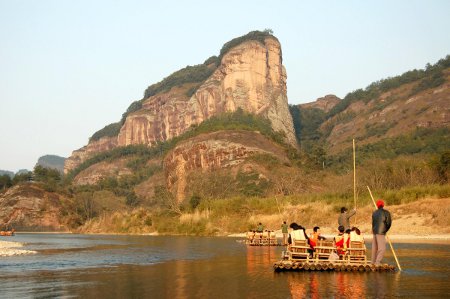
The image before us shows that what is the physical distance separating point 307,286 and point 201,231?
55.6 meters

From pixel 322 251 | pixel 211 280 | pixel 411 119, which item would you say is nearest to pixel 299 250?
pixel 322 251

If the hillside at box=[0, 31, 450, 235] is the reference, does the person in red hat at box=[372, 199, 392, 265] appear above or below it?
below

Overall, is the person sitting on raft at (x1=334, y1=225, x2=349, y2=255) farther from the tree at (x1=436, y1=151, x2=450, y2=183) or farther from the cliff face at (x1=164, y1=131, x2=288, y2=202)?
the cliff face at (x1=164, y1=131, x2=288, y2=202)

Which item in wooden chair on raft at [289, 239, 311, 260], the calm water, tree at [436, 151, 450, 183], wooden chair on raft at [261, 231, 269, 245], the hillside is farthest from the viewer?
tree at [436, 151, 450, 183]

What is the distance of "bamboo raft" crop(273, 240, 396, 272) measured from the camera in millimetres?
25516

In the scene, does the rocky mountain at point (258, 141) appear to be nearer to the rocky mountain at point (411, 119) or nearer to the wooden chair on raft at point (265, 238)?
the rocky mountain at point (411, 119)

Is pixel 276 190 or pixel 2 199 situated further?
pixel 2 199

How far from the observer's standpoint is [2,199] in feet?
468

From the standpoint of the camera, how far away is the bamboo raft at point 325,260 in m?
25.5

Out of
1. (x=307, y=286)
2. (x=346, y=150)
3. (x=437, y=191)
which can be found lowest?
(x=307, y=286)

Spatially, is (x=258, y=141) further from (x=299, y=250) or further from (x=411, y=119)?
(x=299, y=250)

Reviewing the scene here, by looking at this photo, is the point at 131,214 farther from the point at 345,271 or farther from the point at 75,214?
the point at 345,271

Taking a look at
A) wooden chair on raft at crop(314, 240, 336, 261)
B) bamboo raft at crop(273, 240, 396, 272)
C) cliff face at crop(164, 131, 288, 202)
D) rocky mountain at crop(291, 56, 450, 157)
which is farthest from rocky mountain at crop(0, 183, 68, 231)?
bamboo raft at crop(273, 240, 396, 272)

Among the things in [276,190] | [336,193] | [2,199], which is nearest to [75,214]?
[2,199]
